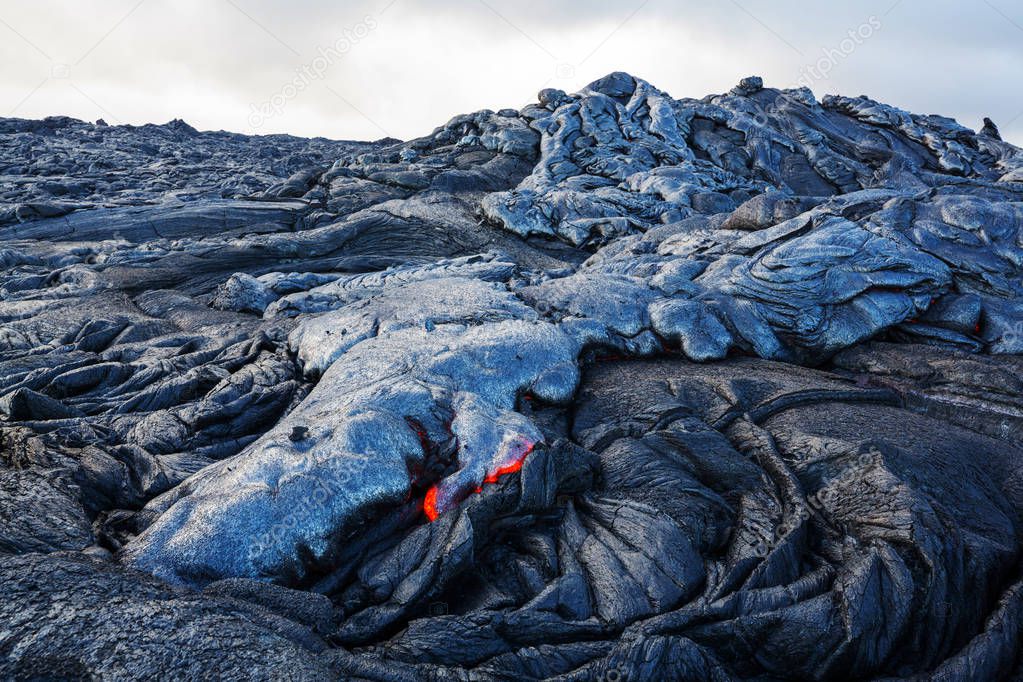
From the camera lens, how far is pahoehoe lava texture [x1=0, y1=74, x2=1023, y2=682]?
356 cm

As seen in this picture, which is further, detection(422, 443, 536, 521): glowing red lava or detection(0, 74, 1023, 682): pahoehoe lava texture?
detection(422, 443, 536, 521): glowing red lava

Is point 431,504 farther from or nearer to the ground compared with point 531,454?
nearer to the ground

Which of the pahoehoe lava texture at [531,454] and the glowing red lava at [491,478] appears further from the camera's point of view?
the glowing red lava at [491,478]

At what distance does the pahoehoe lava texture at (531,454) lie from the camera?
3.56m

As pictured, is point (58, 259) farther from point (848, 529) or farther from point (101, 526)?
point (848, 529)

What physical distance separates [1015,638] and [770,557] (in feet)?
4.20

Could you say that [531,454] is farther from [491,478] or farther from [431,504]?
[431,504]

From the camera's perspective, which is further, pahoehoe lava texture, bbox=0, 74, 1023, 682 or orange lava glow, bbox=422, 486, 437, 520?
orange lava glow, bbox=422, 486, 437, 520

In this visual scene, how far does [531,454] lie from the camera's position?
189 inches

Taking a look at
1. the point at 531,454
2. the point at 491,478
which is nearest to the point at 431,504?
the point at 491,478

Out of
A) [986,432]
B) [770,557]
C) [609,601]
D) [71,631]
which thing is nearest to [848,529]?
[770,557]

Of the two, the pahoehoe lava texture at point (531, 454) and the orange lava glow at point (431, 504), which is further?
the orange lava glow at point (431, 504)

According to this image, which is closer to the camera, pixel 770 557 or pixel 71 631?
pixel 71 631

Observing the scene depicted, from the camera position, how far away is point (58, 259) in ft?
38.9
